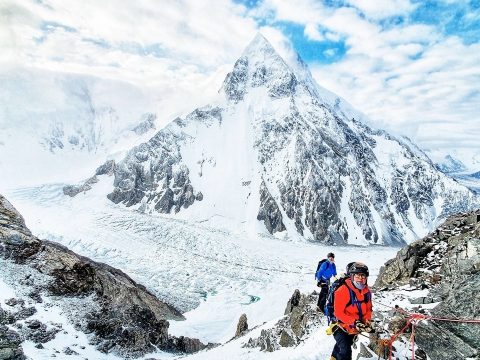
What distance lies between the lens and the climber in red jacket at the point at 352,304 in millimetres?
9406

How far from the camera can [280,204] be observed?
160m

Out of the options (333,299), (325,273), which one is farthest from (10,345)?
(333,299)

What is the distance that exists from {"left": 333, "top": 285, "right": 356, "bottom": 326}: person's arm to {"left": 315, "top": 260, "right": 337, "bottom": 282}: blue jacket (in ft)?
27.0

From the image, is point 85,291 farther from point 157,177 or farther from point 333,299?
point 157,177

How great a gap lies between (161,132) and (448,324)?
589 feet

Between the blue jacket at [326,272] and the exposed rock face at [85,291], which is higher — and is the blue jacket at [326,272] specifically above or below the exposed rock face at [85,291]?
above

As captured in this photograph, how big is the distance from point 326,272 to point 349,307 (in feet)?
27.7

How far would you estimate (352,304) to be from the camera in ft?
31.1

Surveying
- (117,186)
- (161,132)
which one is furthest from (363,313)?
(161,132)

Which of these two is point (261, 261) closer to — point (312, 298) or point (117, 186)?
point (312, 298)

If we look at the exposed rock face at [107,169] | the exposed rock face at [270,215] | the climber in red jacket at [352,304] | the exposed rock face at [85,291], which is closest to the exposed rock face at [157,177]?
the exposed rock face at [107,169]

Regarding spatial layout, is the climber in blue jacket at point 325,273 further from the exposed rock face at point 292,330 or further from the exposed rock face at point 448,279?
the exposed rock face at point 448,279

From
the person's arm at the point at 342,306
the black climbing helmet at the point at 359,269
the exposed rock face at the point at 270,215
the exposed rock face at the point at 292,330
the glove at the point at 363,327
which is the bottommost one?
the exposed rock face at the point at 292,330

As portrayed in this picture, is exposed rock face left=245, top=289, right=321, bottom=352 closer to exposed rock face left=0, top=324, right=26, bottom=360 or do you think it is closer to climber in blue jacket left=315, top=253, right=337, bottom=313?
climber in blue jacket left=315, top=253, right=337, bottom=313
